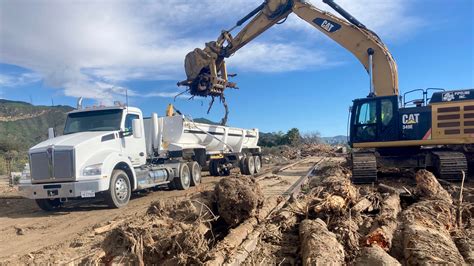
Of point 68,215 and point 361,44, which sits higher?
point 361,44

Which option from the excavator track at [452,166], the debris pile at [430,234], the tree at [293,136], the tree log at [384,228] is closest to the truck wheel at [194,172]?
the excavator track at [452,166]

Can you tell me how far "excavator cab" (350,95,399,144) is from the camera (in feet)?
38.0

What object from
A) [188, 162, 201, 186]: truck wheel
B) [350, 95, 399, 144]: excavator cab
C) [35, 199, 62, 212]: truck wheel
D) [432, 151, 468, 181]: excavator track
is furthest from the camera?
[188, 162, 201, 186]: truck wheel

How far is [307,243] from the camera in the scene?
171 inches

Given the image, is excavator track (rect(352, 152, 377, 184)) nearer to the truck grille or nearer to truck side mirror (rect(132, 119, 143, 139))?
truck side mirror (rect(132, 119, 143, 139))

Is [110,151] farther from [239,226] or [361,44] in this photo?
[361,44]

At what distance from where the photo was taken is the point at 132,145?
436 inches

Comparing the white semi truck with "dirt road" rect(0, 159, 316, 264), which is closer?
"dirt road" rect(0, 159, 316, 264)

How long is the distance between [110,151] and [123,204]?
4.62ft

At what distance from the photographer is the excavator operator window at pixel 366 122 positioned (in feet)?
38.7

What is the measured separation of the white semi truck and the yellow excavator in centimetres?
559

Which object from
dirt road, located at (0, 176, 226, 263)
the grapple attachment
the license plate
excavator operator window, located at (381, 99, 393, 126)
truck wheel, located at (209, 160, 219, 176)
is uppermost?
the grapple attachment

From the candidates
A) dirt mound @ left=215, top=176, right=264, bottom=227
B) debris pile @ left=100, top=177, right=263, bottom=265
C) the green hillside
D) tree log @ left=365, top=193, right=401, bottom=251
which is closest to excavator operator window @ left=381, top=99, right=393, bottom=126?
tree log @ left=365, top=193, right=401, bottom=251

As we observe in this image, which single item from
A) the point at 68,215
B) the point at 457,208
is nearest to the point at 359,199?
the point at 457,208
